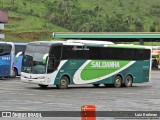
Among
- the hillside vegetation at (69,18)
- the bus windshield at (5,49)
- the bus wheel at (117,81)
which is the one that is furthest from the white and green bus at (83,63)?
the hillside vegetation at (69,18)

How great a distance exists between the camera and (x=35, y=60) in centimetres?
2966

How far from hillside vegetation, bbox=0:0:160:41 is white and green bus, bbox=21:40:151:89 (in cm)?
8235

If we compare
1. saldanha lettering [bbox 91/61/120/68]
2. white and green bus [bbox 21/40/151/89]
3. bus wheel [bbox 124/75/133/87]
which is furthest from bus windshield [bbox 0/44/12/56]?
bus wheel [bbox 124/75/133/87]

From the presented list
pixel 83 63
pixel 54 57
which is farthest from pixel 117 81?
pixel 54 57

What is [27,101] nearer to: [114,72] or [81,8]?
[114,72]

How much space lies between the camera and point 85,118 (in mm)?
9211

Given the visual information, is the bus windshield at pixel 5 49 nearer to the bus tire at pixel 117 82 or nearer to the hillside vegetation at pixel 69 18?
the bus tire at pixel 117 82

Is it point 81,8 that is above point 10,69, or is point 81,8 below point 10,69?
above

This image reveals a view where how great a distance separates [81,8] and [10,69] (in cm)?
12370

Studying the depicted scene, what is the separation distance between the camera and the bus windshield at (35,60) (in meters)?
29.3

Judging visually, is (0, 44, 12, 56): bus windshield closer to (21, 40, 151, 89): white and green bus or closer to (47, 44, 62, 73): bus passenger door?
(21, 40, 151, 89): white and green bus

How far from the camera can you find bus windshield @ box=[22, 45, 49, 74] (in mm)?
29344

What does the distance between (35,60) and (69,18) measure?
384 feet

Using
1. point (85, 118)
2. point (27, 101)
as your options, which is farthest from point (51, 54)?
point (85, 118)
